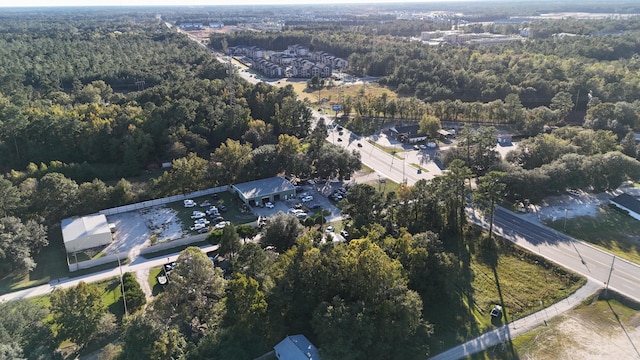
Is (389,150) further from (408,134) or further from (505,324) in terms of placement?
(505,324)

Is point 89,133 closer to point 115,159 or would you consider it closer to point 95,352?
point 115,159

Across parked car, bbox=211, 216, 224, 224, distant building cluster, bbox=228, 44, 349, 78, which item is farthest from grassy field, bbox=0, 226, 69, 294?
distant building cluster, bbox=228, 44, 349, 78

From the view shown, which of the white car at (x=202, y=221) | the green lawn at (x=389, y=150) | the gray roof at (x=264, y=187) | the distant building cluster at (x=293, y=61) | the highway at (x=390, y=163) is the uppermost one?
the distant building cluster at (x=293, y=61)

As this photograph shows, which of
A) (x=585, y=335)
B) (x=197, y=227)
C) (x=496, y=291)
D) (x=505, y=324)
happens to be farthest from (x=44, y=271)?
(x=585, y=335)

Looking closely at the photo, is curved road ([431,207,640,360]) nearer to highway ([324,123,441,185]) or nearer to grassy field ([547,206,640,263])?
grassy field ([547,206,640,263])

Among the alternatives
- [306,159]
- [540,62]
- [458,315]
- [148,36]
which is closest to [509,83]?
[540,62]

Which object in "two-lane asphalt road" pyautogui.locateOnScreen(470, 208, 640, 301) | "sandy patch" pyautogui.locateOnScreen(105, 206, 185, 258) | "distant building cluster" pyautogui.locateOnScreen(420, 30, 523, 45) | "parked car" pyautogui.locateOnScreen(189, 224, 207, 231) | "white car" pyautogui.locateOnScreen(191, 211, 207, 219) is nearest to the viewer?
"two-lane asphalt road" pyautogui.locateOnScreen(470, 208, 640, 301)

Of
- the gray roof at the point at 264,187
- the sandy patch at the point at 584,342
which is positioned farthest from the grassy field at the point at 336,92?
the sandy patch at the point at 584,342

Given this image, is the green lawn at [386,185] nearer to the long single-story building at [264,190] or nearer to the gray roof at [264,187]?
the long single-story building at [264,190]
